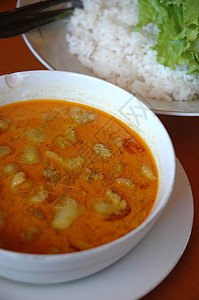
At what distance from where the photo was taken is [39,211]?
1.05 meters

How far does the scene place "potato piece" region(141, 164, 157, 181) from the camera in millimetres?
1168

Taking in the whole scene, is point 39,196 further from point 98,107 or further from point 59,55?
point 59,55

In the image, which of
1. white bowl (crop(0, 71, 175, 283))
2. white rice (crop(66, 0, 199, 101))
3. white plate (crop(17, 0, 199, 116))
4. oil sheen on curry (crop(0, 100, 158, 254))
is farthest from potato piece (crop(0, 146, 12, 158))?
white rice (crop(66, 0, 199, 101))

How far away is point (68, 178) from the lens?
45.4 inches

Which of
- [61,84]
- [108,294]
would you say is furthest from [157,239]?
[61,84]

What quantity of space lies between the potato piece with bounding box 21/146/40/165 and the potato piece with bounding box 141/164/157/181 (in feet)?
1.08

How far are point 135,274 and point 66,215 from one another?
236 millimetres

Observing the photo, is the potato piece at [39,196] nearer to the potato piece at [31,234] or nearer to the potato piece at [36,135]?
the potato piece at [31,234]

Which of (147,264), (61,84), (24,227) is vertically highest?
(61,84)

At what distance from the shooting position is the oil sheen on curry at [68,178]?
3.32 feet

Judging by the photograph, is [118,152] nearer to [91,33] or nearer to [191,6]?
[191,6]

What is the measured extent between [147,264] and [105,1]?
5.42ft

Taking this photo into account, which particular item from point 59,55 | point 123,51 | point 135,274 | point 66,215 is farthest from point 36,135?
point 123,51

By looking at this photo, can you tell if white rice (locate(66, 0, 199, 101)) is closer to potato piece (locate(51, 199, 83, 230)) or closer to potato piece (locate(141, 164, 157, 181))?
potato piece (locate(141, 164, 157, 181))
